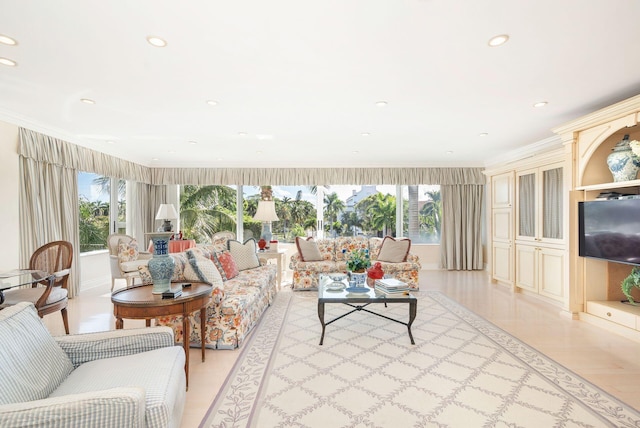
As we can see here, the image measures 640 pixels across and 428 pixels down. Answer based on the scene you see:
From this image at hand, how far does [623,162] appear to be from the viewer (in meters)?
3.23

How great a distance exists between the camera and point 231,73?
8.98 ft

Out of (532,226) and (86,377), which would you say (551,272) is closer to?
(532,226)

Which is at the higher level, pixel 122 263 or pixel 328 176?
pixel 328 176

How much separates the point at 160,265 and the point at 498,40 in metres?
2.83

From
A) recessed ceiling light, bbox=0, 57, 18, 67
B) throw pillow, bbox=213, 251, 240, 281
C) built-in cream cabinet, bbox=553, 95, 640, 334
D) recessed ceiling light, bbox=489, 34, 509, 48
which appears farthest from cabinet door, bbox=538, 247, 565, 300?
recessed ceiling light, bbox=0, 57, 18, 67

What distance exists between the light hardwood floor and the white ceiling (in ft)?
7.85

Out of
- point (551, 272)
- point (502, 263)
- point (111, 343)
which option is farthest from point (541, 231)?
point (111, 343)

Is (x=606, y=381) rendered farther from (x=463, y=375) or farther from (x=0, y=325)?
(x=0, y=325)

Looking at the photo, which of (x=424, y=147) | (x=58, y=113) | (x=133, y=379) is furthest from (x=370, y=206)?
(x=133, y=379)

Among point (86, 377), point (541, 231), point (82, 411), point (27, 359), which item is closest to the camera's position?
point (82, 411)

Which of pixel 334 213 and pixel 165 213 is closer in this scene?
pixel 165 213

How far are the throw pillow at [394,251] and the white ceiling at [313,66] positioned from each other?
186 centimetres

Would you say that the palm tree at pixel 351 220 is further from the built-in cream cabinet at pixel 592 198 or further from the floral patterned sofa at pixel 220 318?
the floral patterned sofa at pixel 220 318

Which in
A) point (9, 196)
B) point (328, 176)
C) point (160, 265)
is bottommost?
point (160, 265)
